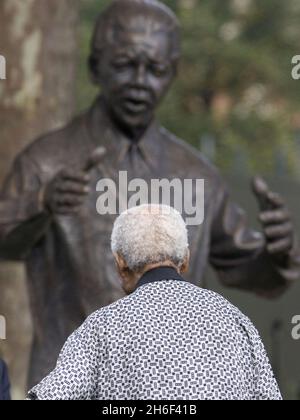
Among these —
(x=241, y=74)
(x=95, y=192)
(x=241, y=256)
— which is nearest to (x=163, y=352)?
(x=95, y=192)

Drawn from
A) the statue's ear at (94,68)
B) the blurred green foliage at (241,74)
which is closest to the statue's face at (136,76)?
the statue's ear at (94,68)

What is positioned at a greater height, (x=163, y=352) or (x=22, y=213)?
(x=22, y=213)

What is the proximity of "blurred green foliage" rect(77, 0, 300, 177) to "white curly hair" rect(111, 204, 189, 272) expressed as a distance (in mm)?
12229

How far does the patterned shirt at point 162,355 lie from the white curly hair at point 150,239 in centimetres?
12

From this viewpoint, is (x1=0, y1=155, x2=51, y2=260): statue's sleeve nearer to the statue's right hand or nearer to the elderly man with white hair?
the statue's right hand

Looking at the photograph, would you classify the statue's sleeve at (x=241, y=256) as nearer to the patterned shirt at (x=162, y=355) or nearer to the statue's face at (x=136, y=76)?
the statue's face at (x=136, y=76)

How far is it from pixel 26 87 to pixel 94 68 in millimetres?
4227

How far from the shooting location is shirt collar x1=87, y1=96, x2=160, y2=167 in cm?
921

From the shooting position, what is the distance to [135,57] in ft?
29.6

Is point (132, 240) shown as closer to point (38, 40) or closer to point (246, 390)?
point (246, 390)

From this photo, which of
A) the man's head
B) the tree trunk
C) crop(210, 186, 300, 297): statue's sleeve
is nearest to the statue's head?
crop(210, 186, 300, 297): statue's sleeve

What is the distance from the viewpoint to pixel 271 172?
704 inches

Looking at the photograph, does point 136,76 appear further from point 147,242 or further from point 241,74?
point 241,74

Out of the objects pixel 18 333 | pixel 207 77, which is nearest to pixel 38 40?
pixel 18 333
